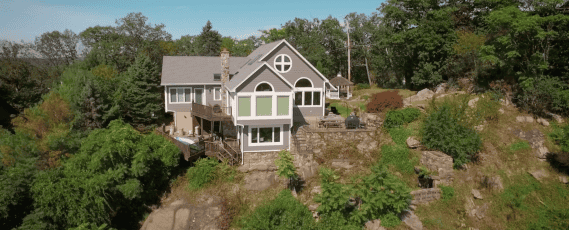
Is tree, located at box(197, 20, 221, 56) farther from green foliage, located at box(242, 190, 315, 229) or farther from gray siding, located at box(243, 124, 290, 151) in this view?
green foliage, located at box(242, 190, 315, 229)

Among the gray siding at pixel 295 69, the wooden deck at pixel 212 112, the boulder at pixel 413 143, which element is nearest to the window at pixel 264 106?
the wooden deck at pixel 212 112

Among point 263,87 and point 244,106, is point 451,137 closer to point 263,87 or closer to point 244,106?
point 263,87

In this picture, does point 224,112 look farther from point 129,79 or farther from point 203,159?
point 129,79

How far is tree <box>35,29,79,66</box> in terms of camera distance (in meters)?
60.2

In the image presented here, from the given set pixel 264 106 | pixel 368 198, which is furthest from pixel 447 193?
pixel 264 106

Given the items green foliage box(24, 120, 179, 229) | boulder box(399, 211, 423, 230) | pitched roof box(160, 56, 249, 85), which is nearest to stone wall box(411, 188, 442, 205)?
boulder box(399, 211, 423, 230)

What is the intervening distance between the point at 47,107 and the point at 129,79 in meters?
8.86

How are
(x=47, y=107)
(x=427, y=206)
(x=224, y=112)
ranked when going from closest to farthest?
1. (x=427, y=206)
2. (x=47, y=107)
3. (x=224, y=112)

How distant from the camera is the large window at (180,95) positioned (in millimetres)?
30203

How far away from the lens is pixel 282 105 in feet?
77.4

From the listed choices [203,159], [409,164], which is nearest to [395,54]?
[409,164]

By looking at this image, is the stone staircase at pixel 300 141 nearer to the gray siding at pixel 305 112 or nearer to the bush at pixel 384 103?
the gray siding at pixel 305 112

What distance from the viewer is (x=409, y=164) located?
74.7 ft

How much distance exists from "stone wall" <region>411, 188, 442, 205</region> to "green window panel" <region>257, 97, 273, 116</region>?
1125 centimetres
